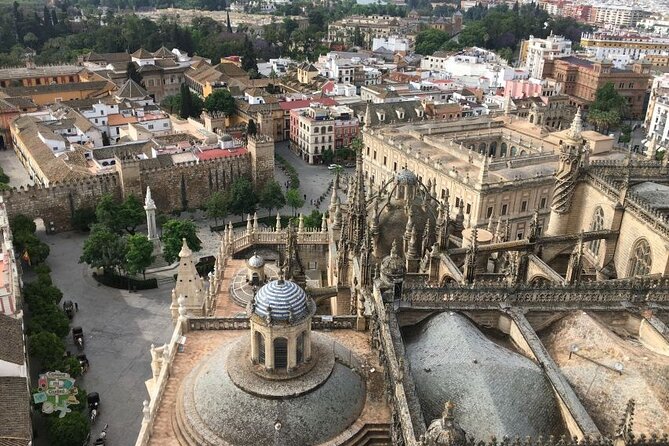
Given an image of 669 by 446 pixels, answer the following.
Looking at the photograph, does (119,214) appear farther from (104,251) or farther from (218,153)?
(218,153)

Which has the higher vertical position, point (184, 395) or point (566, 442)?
point (566, 442)

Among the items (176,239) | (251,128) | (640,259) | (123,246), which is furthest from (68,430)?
(251,128)

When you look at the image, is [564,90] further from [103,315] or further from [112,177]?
[103,315]

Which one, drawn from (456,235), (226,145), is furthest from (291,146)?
(456,235)

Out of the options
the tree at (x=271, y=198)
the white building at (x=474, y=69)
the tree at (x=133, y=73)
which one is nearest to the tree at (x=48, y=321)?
the tree at (x=271, y=198)

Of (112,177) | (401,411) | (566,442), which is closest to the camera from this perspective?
(566,442)

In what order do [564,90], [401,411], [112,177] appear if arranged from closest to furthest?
[401,411] < [112,177] < [564,90]

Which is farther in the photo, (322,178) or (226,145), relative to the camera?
(322,178)
